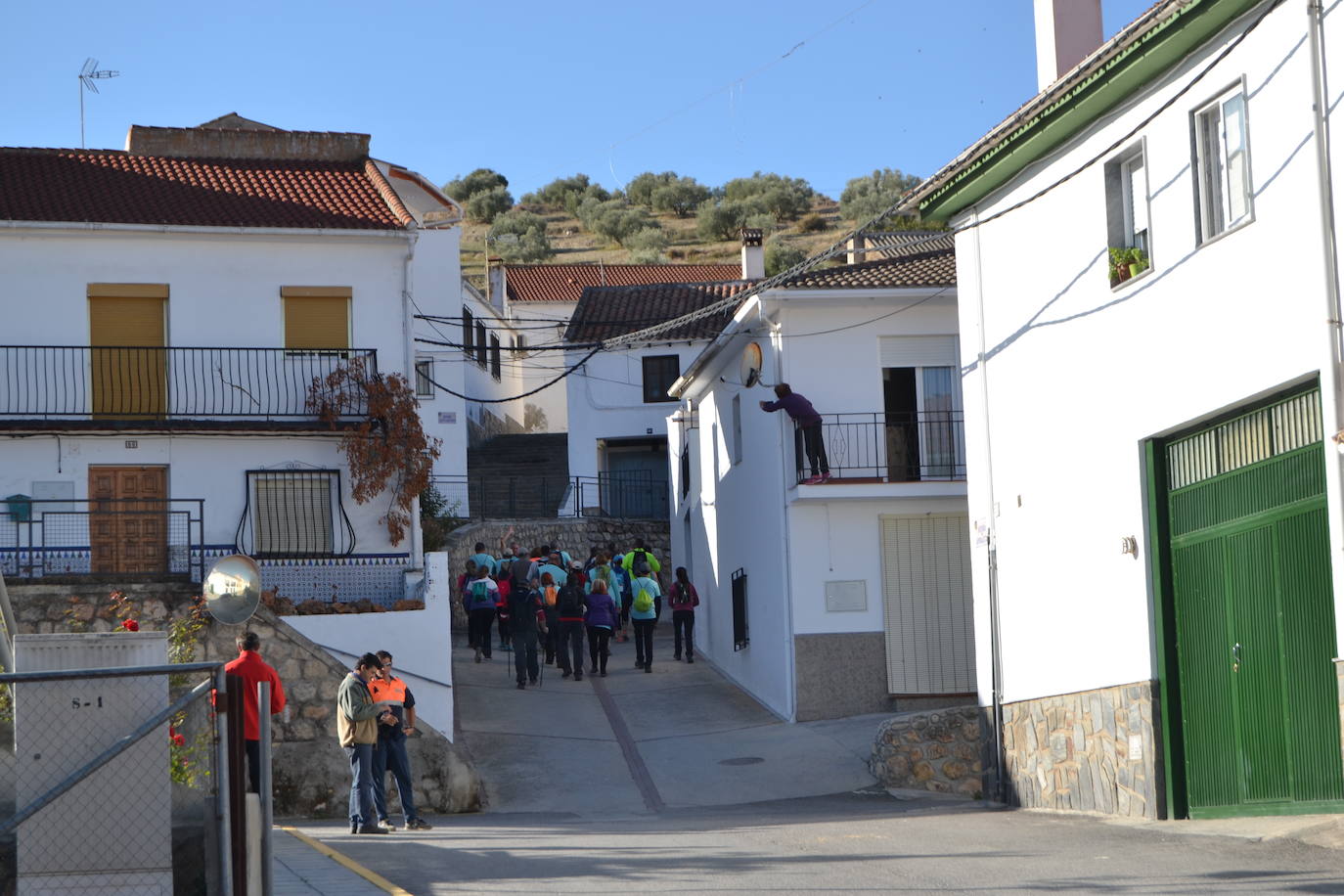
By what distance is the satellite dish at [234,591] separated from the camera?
715 inches

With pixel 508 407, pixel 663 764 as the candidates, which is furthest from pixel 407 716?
pixel 508 407

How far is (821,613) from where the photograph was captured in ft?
74.5

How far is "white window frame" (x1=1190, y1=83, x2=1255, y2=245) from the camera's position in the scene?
12.6m

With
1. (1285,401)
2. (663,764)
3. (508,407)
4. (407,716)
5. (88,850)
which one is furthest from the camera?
(508,407)

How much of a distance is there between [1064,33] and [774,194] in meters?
77.0

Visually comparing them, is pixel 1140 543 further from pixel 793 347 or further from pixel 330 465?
pixel 330 465

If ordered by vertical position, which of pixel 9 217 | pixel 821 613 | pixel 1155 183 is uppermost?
pixel 9 217

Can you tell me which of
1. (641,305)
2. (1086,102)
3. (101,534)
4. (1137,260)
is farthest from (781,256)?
(1137,260)

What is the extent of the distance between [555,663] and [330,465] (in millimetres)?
6216

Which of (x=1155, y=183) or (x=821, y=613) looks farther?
(x=821, y=613)

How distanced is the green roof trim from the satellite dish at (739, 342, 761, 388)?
5.68 m

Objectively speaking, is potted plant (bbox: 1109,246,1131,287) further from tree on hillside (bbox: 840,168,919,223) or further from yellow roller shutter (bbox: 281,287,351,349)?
tree on hillside (bbox: 840,168,919,223)

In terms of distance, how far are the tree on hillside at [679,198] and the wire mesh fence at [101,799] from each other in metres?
90.9

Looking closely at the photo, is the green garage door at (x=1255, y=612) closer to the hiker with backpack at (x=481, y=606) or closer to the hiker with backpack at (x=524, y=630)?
the hiker with backpack at (x=524, y=630)
